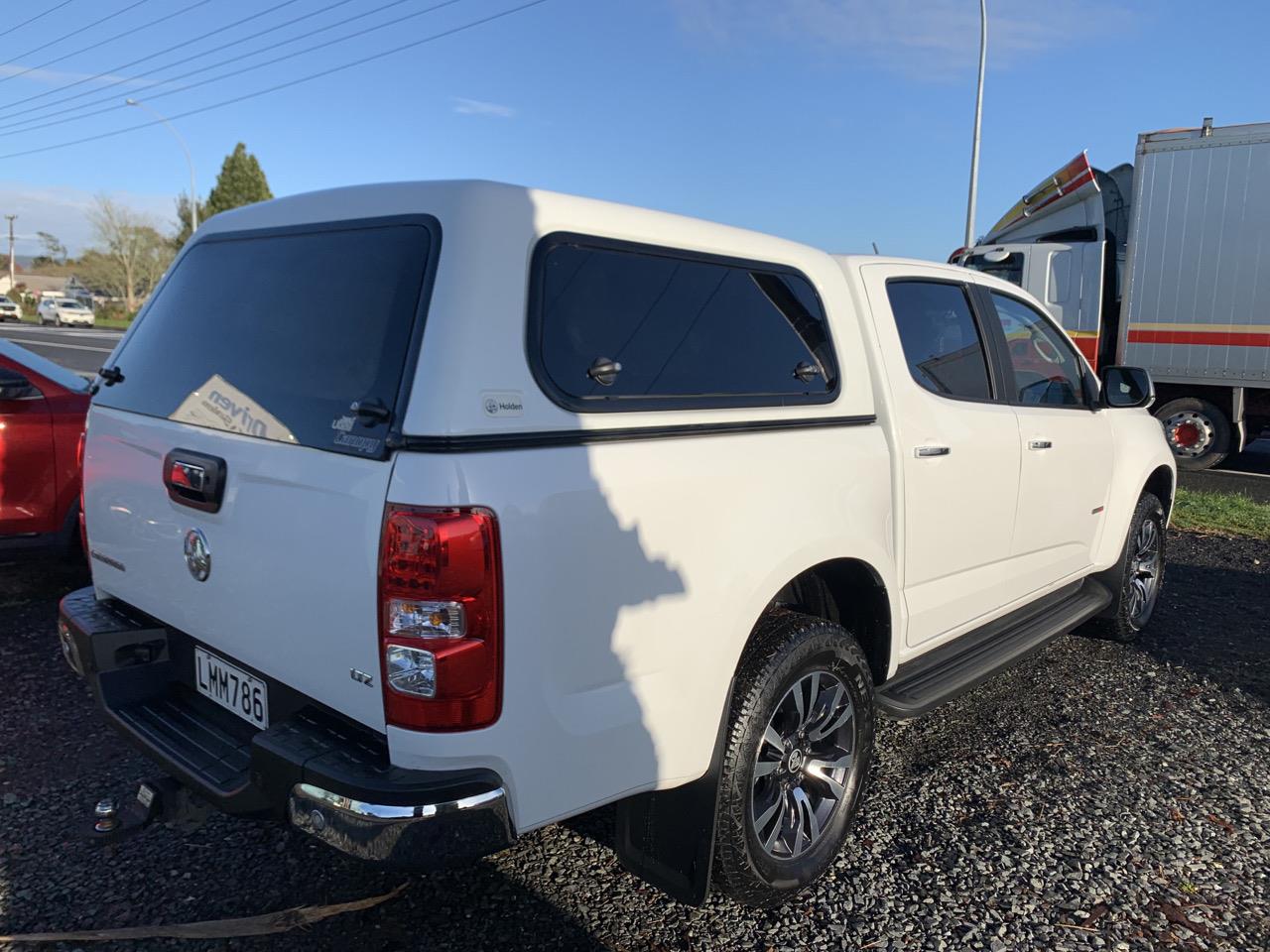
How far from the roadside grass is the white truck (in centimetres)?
231

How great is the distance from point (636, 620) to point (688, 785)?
533 mm

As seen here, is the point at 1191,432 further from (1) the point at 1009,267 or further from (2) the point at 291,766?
(2) the point at 291,766

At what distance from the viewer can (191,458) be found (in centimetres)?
239

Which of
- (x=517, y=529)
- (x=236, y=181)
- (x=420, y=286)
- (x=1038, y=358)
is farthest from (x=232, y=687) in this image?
(x=236, y=181)

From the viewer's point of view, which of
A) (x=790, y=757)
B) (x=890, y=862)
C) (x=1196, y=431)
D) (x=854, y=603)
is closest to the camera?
(x=790, y=757)

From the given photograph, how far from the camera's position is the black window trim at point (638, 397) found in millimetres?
2084

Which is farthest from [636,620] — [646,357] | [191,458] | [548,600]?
[191,458]

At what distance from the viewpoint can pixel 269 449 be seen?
2215mm

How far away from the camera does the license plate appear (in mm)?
2355

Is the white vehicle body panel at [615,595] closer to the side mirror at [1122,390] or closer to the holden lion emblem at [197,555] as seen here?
the holden lion emblem at [197,555]

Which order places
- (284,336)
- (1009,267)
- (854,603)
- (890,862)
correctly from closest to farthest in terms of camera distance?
(284,336)
(890,862)
(854,603)
(1009,267)

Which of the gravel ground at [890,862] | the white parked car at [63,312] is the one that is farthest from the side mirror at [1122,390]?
the white parked car at [63,312]

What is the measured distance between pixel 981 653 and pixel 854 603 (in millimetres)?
852

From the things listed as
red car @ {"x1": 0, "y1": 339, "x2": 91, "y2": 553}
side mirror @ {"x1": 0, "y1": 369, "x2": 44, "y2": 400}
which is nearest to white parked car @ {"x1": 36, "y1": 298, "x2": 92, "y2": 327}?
red car @ {"x1": 0, "y1": 339, "x2": 91, "y2": 553}
